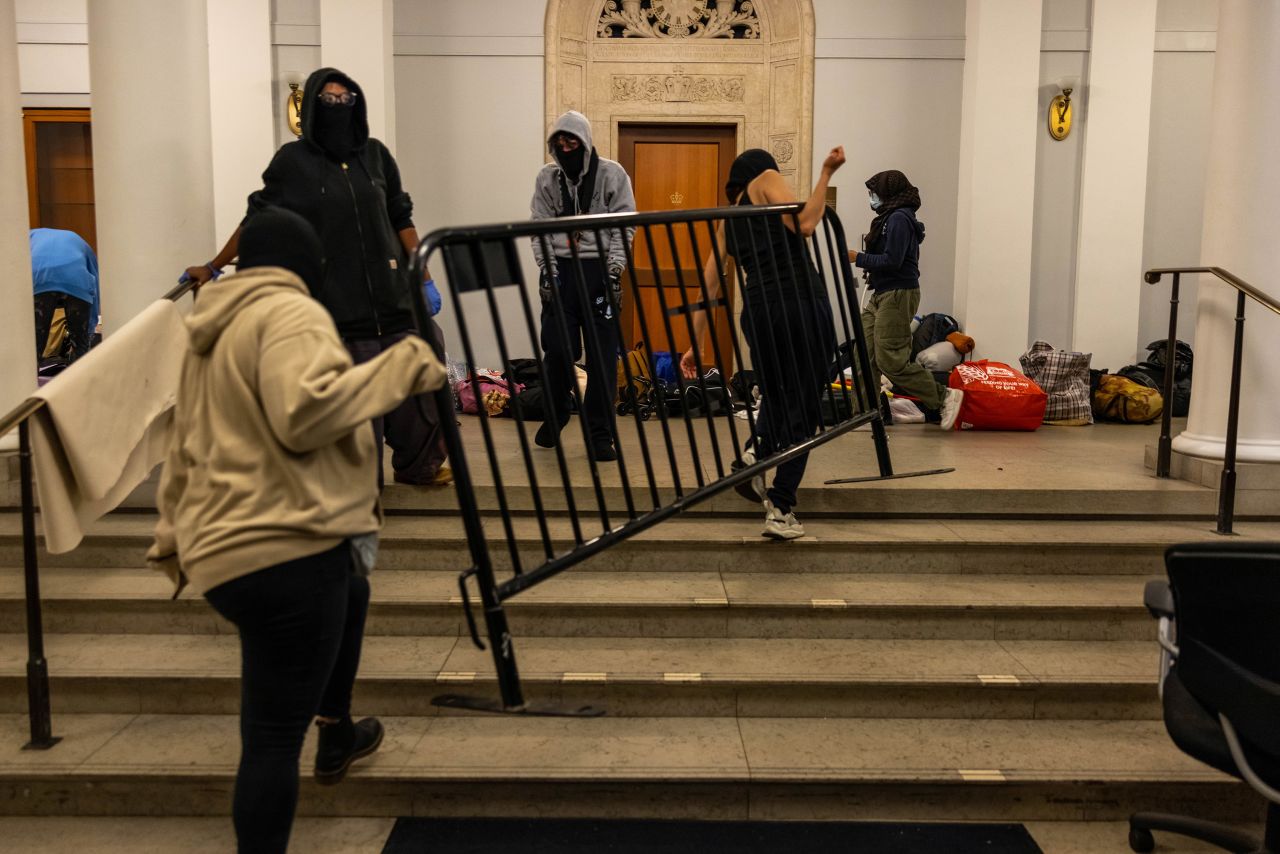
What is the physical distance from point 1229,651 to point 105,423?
346cm

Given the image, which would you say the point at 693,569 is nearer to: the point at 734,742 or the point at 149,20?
the point at 734,742

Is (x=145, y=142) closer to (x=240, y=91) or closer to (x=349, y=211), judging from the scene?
(x=349, y=211)

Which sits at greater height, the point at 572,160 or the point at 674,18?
the point at 674,18

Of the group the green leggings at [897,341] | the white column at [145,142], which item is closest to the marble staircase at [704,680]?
the white column at [145,142]

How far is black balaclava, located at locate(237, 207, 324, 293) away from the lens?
221 cm

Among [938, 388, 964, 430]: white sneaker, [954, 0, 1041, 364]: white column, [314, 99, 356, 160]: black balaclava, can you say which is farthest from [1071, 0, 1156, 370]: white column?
[314, 99, 356, 160]: black balaclava

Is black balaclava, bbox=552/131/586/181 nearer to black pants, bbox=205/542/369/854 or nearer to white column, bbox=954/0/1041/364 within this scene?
black pants, bbox=205/542/369/854

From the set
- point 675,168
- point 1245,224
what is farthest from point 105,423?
point 675,168

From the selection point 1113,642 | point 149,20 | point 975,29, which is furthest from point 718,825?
point 975,29

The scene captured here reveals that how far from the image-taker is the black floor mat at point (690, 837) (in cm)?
286

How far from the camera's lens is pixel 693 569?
165 inches

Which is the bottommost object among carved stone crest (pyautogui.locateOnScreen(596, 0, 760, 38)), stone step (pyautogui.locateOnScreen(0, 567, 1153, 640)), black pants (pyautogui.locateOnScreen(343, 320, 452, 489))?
stone step (pyautogui.locateOnScreen(0, 567, 1153, 640))

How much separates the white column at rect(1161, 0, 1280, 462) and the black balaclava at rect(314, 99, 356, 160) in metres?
3.92

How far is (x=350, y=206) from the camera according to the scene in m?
3.69
